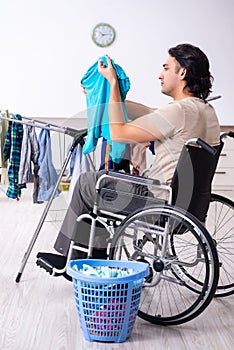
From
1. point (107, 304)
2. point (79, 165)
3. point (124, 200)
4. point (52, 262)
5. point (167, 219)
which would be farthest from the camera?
point (79, 165)

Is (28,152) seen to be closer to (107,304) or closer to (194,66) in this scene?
(194,66)

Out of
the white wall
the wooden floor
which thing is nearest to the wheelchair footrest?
the wooden floor

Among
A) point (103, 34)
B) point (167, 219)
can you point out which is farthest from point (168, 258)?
point (103, 34)

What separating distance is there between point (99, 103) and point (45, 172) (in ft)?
2.08

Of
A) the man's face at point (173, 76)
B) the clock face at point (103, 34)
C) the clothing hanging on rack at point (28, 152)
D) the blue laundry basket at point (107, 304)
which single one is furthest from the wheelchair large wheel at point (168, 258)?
the clock face at point (103, 34)

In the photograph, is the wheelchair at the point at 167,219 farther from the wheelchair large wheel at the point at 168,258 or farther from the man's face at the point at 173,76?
the man's face at the point at 173,76

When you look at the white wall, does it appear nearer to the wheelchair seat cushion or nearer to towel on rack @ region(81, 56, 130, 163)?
towel on rack @ region(81, 56, 130, 163)

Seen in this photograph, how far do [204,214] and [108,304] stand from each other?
63 cm

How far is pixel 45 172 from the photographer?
3.04 m

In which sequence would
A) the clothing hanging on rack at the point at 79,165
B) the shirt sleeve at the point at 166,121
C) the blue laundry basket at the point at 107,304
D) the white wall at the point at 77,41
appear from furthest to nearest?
the white wall at the point at 77,41, the clothing hanging on rack at the point at 79,165, the shirt sleeve at the point at 166,121, the blue laundry basket at the point at 107,304

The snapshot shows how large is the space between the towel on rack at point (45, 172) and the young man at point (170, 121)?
0.43 m

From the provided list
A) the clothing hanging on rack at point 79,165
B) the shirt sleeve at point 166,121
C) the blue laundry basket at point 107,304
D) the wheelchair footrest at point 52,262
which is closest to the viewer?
the blue laundry basket at point 107,304

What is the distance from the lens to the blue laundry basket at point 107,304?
7.05 ft

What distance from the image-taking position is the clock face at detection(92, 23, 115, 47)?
6094mm
